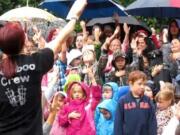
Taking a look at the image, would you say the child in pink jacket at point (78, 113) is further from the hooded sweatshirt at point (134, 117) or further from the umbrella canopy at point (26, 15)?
the umbrella canopy at point (26, 15)

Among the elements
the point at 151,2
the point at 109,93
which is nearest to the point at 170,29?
the point at 151,2

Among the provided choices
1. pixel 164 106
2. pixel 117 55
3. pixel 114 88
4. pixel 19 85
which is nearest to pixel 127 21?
pixel 117 55

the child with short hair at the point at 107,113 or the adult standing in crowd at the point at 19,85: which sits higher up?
the adult standing in crowd at the point at 19,85

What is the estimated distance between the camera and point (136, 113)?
779 cm

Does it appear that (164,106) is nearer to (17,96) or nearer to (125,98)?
(125,98)

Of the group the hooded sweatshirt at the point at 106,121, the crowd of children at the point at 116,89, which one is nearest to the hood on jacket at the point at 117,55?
the crowd of children at the point at 116,89

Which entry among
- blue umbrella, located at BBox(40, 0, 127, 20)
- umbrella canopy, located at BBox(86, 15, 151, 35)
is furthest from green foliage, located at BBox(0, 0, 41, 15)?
blue umbrella, located at BBox(40, 0, 127, 20)

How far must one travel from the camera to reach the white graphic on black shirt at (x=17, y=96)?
4242mm

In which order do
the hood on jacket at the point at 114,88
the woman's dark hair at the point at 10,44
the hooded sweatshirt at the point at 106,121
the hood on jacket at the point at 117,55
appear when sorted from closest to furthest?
the woman's dark hair at the point at 10,44 < the hooded sweatshirt at the point at 106,121 < the hood on jacket at the point at 114,88 < the hood on jacket at the point at 117,55

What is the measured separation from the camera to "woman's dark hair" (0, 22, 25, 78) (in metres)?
4.23

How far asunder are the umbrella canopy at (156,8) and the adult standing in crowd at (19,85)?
5.82 metres

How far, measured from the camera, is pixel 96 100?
912cm

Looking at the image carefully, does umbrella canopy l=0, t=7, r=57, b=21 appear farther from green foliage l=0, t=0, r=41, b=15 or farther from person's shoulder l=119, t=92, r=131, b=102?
green foliage l=0, t=0, r=41, b=15

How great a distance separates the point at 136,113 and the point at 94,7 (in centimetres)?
517
